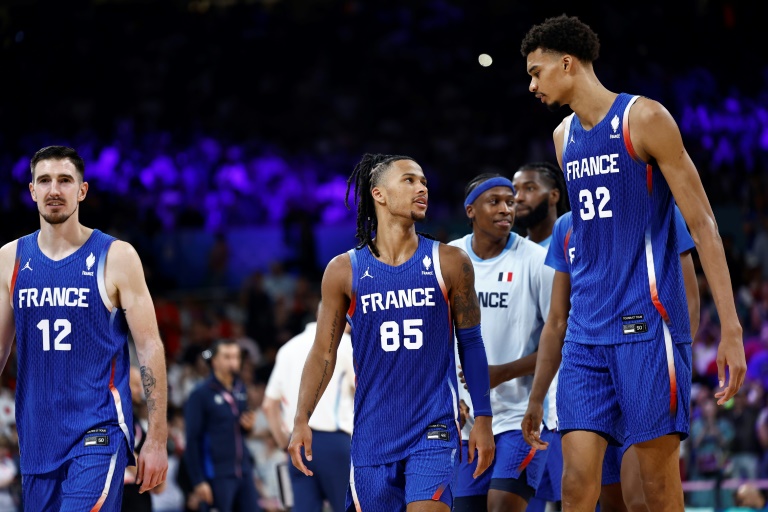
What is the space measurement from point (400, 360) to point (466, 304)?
44cm

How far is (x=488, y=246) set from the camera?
24.6 feet

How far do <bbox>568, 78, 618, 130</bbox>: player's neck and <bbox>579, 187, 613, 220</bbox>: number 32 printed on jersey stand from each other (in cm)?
30

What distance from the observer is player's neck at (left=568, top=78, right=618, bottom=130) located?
17.7 ft

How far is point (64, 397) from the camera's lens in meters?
5.77

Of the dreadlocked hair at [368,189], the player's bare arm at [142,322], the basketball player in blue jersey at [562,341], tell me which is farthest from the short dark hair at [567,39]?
the player's bare arm at [142,322]

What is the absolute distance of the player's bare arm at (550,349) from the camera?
6090mm

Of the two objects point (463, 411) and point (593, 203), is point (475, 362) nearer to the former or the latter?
point (463, 411)

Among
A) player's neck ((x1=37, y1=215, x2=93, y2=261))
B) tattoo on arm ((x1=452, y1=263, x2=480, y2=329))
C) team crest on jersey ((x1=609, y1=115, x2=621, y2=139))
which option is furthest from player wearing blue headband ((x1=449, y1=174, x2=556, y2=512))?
player's neck ((x1=37, y1=215, x2=93, y2=261))

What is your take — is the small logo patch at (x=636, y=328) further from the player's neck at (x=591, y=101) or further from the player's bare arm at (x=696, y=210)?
the player's neck at (x=591, y=101)

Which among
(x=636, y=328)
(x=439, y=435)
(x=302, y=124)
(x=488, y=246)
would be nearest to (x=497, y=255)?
(x=488, y=246)

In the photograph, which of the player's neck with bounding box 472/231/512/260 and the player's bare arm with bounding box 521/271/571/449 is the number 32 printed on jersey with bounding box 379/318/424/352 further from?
the player's neck with bounding box 472/231/512/260

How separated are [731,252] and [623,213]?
11.0 m

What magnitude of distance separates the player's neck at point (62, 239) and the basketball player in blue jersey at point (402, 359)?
1260 millimetres

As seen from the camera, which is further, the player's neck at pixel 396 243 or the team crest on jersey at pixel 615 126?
the player's neck at pixel 396 243
